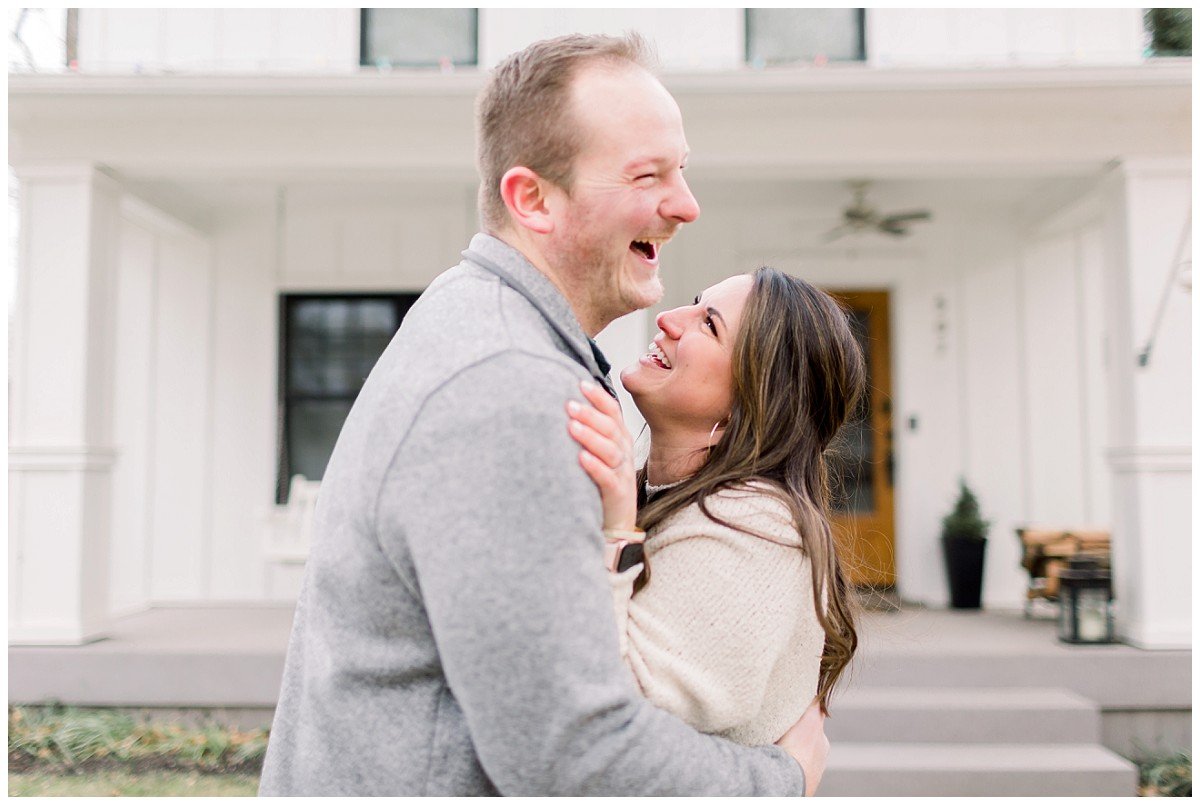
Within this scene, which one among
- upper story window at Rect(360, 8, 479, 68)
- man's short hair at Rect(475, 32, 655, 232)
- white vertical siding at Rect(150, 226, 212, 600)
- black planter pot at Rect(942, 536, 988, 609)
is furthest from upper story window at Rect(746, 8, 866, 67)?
man's short hair at Rect(475, 32, 655, 232)

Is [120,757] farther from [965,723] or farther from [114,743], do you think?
[965,723]

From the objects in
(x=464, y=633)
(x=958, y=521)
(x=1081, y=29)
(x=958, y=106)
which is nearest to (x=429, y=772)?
(x=464, y=633)

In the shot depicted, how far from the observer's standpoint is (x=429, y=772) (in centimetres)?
109

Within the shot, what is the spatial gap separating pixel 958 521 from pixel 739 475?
617 centimetres

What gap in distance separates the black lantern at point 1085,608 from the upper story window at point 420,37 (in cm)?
527

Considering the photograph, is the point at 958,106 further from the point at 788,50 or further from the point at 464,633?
the point at 464,633

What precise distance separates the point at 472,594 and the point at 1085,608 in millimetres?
5701

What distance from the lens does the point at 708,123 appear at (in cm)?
575

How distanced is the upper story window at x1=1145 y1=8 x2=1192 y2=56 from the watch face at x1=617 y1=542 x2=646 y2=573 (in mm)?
8432

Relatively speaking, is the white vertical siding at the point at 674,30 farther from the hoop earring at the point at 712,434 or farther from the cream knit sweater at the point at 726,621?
the cream knit sweater at the point at 726,621

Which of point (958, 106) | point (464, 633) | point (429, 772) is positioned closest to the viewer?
point (464, 633)

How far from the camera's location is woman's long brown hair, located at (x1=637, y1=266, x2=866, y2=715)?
159 cm

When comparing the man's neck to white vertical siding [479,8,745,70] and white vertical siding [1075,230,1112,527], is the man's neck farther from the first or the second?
white vertical siding [1075,230,1112,527]

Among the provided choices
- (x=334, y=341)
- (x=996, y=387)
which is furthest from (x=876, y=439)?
(x=334, y=341)
